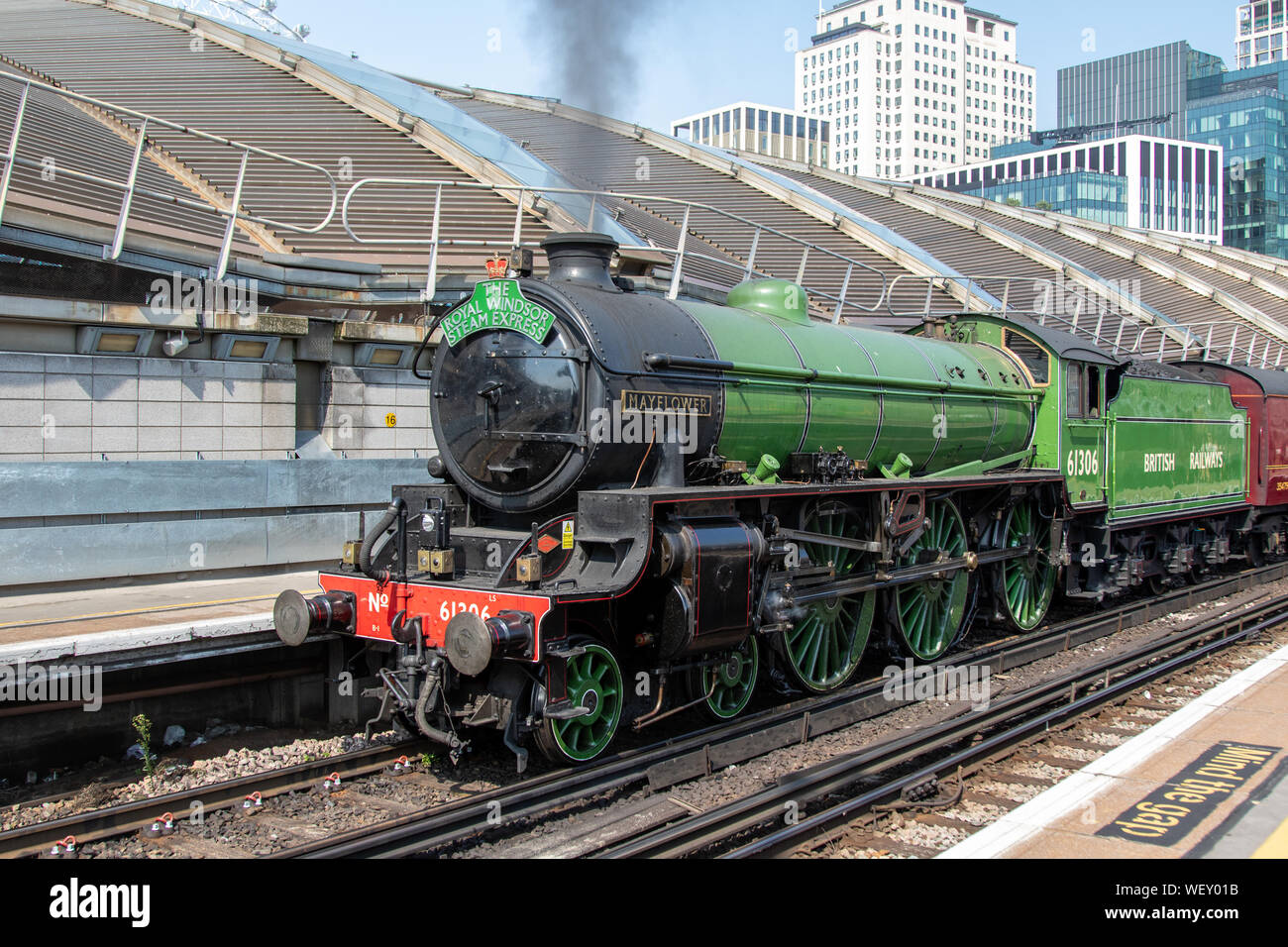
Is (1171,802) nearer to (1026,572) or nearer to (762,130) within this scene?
(1026,572)

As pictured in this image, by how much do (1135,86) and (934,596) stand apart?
185247 mm

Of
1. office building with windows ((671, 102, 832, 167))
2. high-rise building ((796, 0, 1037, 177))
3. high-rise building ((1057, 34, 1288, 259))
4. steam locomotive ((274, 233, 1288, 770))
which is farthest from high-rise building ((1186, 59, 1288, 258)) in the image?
steam locomotive ((274, 233, 1288, 770))

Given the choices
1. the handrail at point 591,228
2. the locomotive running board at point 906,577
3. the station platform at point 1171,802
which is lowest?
Answer: the station platform at point 1171,802

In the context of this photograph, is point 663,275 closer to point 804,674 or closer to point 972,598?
point 972,598

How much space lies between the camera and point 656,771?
6.57 m

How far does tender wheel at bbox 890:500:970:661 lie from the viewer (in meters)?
10.0

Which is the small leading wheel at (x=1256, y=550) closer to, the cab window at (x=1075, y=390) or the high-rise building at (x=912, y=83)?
the cab window at (x=1075, y=390)

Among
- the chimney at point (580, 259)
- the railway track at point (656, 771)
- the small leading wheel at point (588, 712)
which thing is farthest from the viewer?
the chimney at point (580, 259)

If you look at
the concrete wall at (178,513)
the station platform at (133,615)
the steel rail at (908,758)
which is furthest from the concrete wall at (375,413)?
the steel rail at (908,758)

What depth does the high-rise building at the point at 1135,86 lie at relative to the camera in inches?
6211

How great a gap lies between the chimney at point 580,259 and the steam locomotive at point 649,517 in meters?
0.02

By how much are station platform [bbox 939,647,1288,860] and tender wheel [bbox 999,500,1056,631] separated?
364 cm

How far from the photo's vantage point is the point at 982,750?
728 cm

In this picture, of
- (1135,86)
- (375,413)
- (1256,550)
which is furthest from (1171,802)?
(1135,86)
